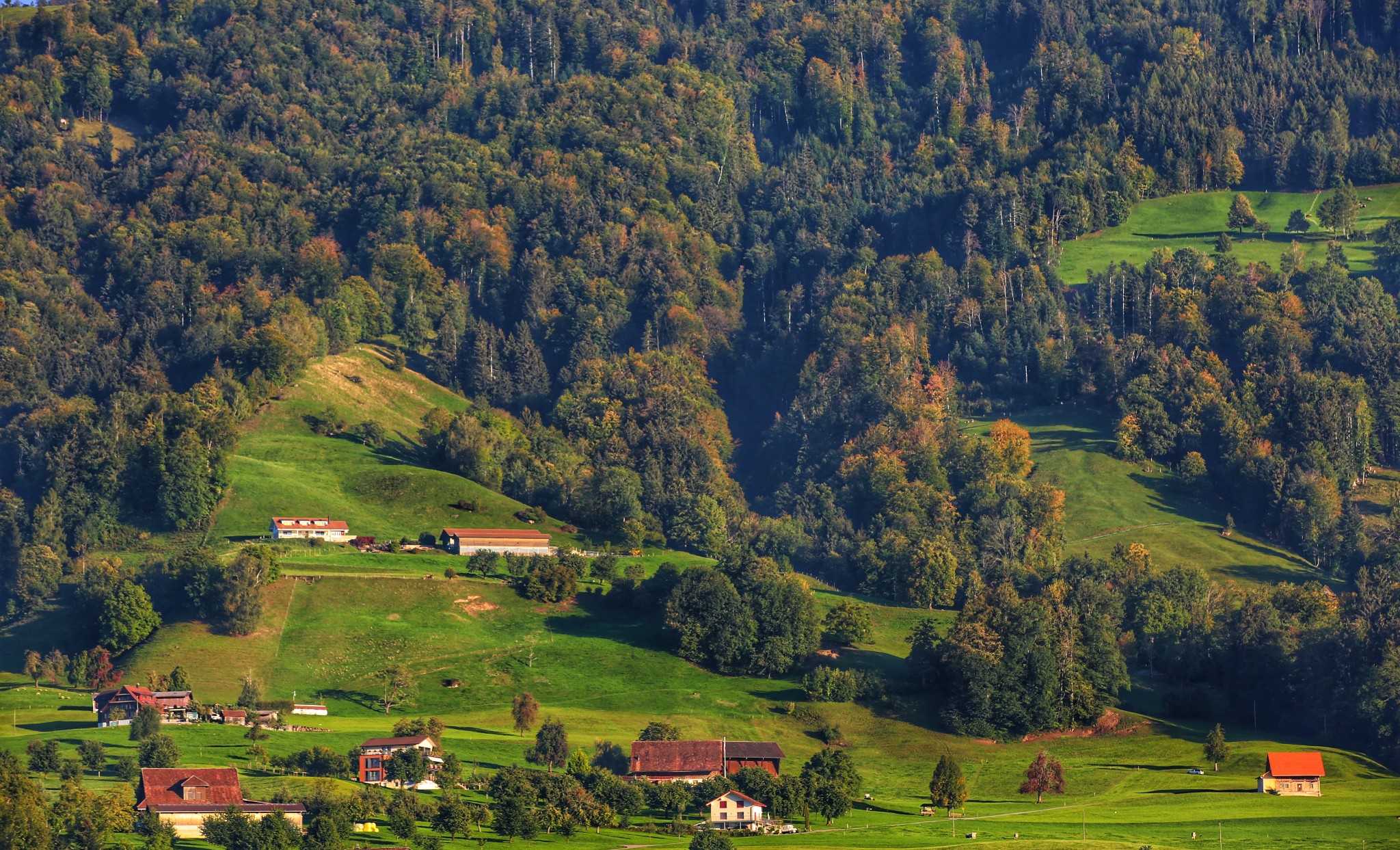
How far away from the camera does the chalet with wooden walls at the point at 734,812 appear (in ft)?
412

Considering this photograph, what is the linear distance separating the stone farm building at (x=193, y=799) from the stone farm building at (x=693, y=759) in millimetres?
27933

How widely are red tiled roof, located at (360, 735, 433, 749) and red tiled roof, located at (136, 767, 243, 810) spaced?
46.3 feet

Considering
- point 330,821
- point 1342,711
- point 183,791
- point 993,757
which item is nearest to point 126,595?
point 183,791

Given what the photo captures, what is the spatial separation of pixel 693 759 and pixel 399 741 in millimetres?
21701

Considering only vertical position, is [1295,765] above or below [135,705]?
above

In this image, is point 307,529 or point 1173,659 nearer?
point 1173,659

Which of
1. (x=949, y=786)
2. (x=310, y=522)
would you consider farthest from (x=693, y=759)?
(x=310, y=522)

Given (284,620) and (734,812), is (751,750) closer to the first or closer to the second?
(734,812)

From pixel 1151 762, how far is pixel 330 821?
6683 cm

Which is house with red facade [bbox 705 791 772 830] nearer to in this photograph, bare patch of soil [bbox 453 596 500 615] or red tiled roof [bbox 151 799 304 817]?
red tiled roof [bbox 151 799 304 817]

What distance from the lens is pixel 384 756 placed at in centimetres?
13225

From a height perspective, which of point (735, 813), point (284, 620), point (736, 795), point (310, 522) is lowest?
point (735, 813)

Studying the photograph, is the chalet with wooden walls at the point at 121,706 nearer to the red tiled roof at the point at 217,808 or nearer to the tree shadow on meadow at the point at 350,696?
the tree shadow on meadow at the point at 350,696

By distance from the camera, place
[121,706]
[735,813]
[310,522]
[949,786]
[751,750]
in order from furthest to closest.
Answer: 1. [310,522]
2. [121,706]
3. [751,750]
4. [949,786]
5. [735,813]
